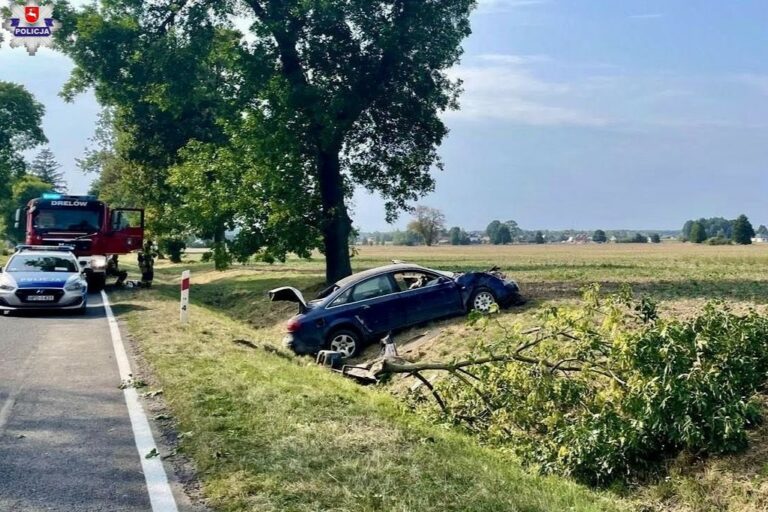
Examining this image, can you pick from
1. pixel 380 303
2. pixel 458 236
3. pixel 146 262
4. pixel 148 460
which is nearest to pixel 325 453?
pixel 148 460

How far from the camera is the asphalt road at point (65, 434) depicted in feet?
16.4

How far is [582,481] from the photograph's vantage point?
702cm

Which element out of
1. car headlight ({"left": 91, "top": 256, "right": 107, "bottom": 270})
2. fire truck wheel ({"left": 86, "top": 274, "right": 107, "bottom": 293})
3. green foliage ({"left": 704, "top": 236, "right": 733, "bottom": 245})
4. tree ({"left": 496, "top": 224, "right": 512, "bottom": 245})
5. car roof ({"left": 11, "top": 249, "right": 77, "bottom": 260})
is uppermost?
tree ({"left": 496, "top": 224, "right": 512, "bottom": 245})

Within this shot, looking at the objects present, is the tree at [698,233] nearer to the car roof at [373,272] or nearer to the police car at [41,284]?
the car roof at [373,272]

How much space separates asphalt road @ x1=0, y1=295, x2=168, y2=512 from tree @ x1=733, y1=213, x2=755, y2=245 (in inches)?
3338

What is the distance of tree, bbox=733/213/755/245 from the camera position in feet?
271

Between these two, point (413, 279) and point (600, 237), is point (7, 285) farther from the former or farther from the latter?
point (600, 237)

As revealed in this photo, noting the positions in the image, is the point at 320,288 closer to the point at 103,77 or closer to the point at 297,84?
the point at 297,84

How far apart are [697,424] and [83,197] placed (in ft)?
73.0

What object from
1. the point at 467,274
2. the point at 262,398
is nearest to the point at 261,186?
the point at 467,274

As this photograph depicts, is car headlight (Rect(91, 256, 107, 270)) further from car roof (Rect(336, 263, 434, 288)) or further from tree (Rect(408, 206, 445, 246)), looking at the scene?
tree (Rect(408, 206, 445, 246))

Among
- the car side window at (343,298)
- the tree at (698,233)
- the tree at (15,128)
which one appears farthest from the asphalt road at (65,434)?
the tree at (698,233)

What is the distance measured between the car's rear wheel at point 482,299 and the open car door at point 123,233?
46.0ft

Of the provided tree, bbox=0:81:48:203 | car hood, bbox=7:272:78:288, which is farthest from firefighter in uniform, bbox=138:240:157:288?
tree, bbox=0:81:48:203
